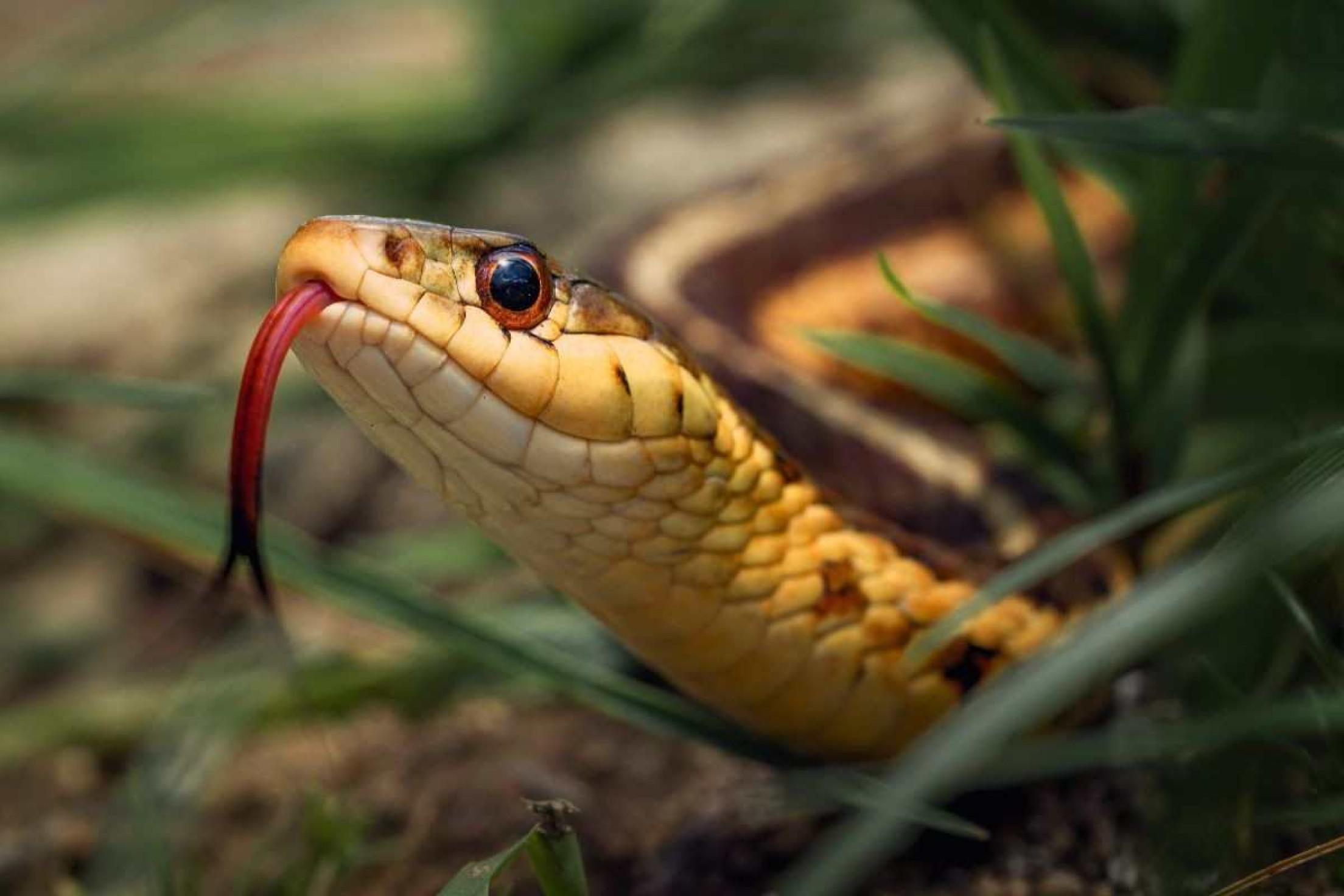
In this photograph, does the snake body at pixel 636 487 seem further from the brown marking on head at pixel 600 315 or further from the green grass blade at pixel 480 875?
the green grass blade at pixel 480 875

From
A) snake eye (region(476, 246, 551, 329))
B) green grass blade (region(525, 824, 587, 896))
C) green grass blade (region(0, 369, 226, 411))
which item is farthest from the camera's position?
green grass blade (region(0, 369, 226, 411))

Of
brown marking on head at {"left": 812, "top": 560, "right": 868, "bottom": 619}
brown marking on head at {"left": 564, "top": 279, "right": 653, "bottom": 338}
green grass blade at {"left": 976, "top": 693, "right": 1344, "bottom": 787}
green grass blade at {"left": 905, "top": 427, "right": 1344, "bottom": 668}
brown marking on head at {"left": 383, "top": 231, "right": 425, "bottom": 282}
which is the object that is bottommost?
green grass blade at {"left": 976, "top": 693, "right": 1344, "bottom": 787}

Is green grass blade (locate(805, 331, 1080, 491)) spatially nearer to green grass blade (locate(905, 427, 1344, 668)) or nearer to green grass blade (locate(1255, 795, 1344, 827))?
green grass blade (locate(905, 427, 1344, 668))

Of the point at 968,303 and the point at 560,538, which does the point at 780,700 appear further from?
the point at 968,303

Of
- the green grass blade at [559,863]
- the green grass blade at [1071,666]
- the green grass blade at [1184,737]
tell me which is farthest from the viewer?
the green grass blade at [559,863]

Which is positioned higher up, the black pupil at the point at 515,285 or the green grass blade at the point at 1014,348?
the black pupil at the point at 515,285

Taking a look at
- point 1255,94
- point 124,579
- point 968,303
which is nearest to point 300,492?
point 124,579

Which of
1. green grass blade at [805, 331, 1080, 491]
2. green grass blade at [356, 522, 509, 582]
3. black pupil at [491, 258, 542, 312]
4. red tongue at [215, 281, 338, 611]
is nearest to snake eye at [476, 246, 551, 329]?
black pupil at [491, 258, 542, 312]

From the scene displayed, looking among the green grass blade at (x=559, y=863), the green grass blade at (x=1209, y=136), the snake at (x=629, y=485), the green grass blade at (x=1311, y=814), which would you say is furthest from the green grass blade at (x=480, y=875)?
the green grass blade at (x=1209, y=136)
